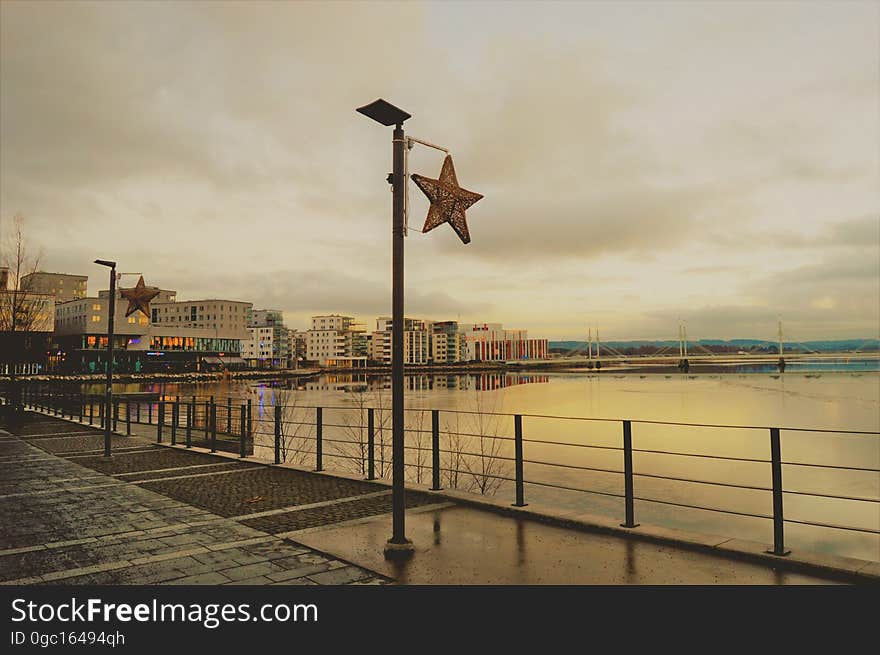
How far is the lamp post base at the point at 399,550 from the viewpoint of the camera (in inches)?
216

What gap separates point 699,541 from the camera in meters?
5.61

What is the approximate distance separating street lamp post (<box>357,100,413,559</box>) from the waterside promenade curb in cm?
176

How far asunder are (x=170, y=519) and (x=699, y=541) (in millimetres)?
5980

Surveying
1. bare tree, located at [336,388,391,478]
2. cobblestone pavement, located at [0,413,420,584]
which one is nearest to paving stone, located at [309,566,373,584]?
cobblestone pavement, located at [0,413,420,584]

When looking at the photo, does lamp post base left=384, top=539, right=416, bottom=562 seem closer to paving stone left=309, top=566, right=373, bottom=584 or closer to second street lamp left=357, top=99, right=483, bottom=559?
second street lamp left=357, top=99, right=483, bottom=559

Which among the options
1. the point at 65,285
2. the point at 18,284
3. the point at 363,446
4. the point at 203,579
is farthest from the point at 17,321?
the point at 65,285

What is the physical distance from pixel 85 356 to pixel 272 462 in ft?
374

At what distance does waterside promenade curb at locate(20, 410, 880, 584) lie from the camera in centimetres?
485

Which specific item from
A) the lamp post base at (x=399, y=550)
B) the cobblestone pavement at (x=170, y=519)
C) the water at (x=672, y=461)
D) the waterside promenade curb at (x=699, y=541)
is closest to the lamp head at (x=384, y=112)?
the water at (x=672, y=461)
